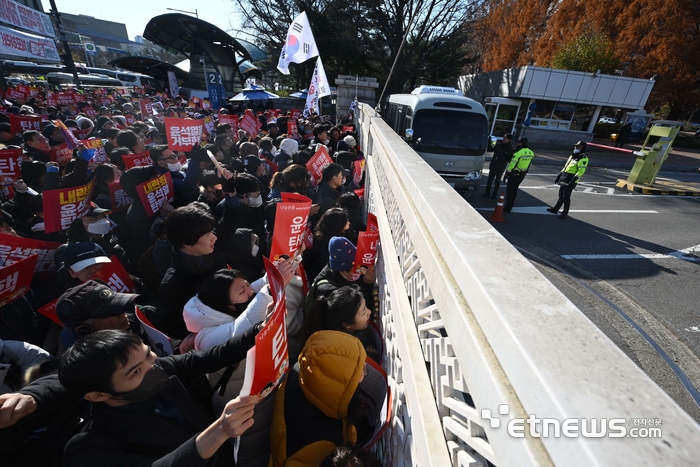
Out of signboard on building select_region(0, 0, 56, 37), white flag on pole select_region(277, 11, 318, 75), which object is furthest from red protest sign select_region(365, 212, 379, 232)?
signboard on building select_region(0, 0, 56, 37)

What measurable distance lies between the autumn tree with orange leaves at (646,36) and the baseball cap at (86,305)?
26.3m

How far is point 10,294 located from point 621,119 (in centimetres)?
3046

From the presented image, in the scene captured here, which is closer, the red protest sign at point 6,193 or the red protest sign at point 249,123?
the red protest sign at point 6,193

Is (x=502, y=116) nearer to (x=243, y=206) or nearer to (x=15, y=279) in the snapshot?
(x=243, y=206)

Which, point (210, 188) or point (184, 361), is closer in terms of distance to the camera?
point (184, 361)

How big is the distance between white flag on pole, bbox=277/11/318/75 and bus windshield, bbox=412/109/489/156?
2872 mm

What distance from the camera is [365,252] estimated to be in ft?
8.63

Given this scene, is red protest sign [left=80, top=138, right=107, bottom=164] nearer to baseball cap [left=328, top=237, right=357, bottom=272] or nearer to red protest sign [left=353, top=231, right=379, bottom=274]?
baseball cap [left=328, top=237, right=357, bottom=272]

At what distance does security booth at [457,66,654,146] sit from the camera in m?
18.1

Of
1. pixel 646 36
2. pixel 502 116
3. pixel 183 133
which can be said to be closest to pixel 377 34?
pixel 502 116

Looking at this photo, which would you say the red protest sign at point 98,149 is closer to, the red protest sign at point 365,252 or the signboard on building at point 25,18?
the red protest sign at point 365,252

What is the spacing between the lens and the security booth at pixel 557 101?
18.1 metres

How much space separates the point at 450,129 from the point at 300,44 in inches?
158

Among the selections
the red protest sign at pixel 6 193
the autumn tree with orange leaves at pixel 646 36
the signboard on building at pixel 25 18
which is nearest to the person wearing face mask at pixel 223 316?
the red protest sign at pixel 6 193
